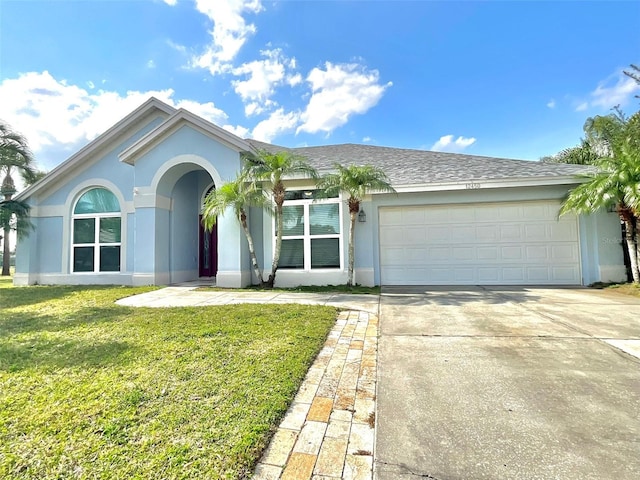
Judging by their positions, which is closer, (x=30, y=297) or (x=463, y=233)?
(x=30, y=297)

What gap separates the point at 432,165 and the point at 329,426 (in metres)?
11.0

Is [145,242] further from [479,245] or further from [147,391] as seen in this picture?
[479,245]

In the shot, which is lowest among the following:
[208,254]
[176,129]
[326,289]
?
[326,289]

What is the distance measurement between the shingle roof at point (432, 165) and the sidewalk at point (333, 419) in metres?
7.09

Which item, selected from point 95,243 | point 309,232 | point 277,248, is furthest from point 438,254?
point 95,243

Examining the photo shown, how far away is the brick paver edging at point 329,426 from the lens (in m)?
1.87

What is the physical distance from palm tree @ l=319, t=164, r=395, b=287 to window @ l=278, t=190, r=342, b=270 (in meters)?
0.65

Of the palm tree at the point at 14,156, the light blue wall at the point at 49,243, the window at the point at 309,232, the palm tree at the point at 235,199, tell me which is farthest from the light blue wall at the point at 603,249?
the palm tree at the point at 14,156

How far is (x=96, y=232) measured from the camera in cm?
1134

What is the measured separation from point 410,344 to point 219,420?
2.79 m

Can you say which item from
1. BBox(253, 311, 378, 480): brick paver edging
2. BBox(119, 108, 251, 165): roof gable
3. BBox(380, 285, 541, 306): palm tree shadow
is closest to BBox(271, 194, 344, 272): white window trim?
BBox(380, 285, 541, 306): palm tree shadow

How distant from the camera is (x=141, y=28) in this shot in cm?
1009

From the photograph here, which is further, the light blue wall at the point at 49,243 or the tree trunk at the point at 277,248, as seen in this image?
the light blue wall at the point at 49,243

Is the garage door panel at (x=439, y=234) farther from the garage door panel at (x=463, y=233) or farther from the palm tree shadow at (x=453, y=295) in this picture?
the palm tree shadow at (x=453, y=295)
